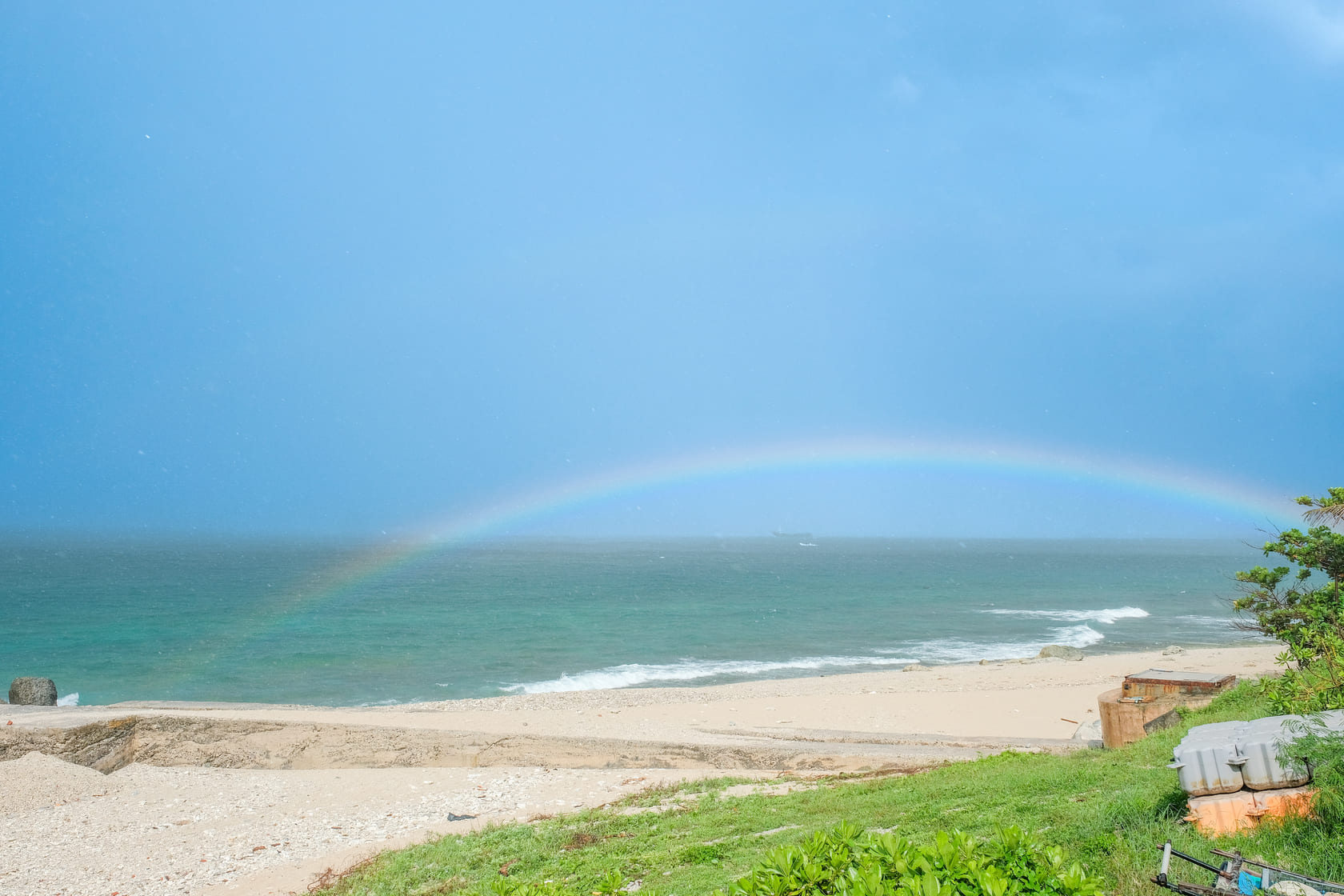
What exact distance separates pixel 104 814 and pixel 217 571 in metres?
112

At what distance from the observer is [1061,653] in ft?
126

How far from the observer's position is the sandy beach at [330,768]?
11.0 meters

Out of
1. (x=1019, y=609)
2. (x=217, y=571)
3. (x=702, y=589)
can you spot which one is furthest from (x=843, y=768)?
(x=217, y=571)

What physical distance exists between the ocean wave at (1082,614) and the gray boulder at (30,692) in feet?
180

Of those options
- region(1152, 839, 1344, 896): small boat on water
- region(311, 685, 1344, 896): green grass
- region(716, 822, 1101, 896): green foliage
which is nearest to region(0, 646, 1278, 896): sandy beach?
region(311, 685, 1344, 896): green grass

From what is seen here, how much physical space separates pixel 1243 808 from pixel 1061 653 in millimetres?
36168

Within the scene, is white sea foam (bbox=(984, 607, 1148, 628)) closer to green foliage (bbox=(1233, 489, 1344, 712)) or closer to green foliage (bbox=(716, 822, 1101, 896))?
green foliage (bbox=(1233, 489, 1344, 712))

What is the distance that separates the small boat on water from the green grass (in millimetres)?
852

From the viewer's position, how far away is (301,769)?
15586 mm

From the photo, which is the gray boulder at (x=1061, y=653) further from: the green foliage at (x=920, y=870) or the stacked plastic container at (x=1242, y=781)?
the green foliage at (x=920, y=870)

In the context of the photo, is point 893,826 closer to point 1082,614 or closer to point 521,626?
point 521,626

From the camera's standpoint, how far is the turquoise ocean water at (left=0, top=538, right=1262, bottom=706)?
122 ft

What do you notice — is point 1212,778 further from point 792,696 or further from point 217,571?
point 217,571

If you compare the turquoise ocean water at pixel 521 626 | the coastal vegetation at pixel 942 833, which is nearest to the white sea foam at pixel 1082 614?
the turquoise ocean water at pixel 521 626
